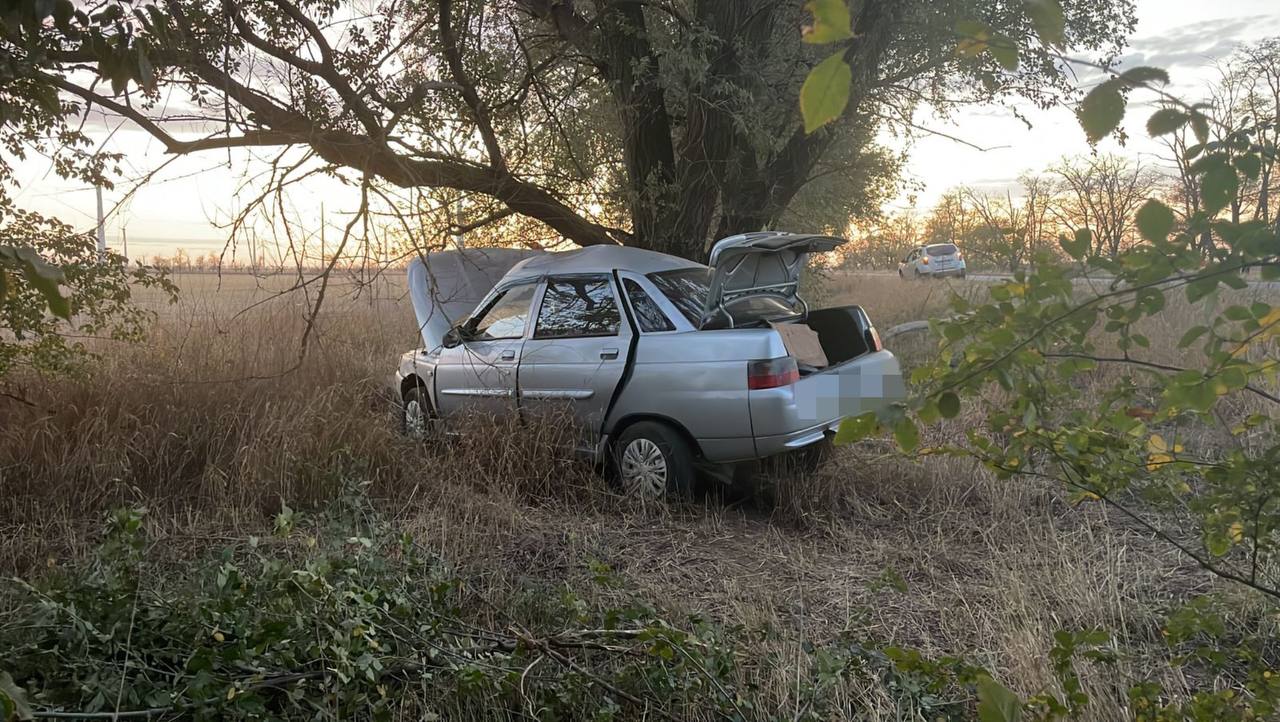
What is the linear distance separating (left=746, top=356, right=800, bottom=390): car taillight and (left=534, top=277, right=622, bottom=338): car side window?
111cm

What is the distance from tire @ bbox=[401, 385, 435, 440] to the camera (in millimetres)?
6266

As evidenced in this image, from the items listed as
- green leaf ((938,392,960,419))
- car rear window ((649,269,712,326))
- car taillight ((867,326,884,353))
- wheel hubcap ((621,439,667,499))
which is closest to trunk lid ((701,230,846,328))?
car rear window ((649,269,712,326))

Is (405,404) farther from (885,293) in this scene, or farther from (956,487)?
(885,293)

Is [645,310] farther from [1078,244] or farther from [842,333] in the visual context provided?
[1078,244]

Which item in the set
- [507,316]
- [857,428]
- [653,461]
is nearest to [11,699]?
[857,428]

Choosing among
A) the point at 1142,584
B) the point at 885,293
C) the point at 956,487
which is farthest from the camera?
the point at 885,293

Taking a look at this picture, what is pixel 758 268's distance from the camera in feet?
18.0

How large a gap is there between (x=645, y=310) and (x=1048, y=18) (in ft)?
14.3

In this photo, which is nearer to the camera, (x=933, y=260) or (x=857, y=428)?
(x=857, y=428)

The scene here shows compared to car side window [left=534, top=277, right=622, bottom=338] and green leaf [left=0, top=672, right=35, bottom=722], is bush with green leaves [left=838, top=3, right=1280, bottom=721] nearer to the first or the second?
green leaf [left=0, top=672, right=35, bottom=722]

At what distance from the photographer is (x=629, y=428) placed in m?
5.43

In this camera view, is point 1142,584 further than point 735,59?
No

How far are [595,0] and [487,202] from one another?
2.30m

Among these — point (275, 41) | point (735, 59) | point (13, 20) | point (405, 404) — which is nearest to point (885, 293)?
point (735, 59)
